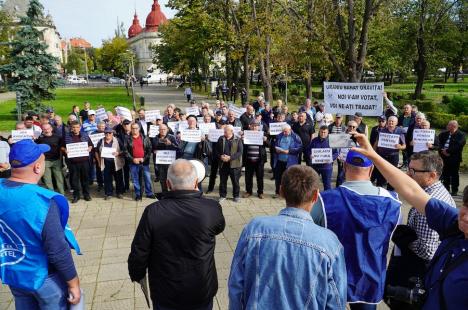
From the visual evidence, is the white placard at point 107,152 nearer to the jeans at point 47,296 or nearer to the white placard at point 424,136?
the jeans at point 47,296

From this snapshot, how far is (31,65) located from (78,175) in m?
19.4

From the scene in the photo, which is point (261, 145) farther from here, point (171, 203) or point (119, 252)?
point (171, 203)

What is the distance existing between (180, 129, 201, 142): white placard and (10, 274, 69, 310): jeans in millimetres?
6576

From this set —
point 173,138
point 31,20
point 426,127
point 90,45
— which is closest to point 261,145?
point 173,138

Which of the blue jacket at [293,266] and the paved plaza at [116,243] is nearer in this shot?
the blue jacket at [293,266]

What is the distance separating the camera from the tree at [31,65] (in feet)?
82.3

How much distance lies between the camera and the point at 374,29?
1184 inches

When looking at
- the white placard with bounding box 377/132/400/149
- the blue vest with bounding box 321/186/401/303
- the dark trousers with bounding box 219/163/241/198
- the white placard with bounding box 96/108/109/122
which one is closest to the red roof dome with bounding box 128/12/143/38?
the white placard with bounding box 96/108/109/122

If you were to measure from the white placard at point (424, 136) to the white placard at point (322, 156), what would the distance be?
231 cm

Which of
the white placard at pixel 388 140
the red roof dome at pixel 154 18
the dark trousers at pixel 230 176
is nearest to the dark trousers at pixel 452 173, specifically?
the white placard at pixel 388 140

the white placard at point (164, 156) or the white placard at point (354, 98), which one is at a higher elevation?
the white placard at point (354, 98)

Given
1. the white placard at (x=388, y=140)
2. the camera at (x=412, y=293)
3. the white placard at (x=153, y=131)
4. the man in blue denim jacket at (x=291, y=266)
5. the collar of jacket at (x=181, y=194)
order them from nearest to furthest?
the man in blue denim jacket at (x=291, y=266), the camera at (x=412, y=293), the collar of jacket at (x=181, y=194), the white placard at (x=388, y=140), the white placard at (x=153, y=131)

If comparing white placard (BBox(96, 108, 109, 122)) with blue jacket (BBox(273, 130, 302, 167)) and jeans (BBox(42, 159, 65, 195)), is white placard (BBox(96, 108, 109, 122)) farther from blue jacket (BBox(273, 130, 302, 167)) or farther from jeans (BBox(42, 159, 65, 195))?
blue jacket (BBox(273, 130, 302, 167))

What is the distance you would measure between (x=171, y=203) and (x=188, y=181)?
230mm
